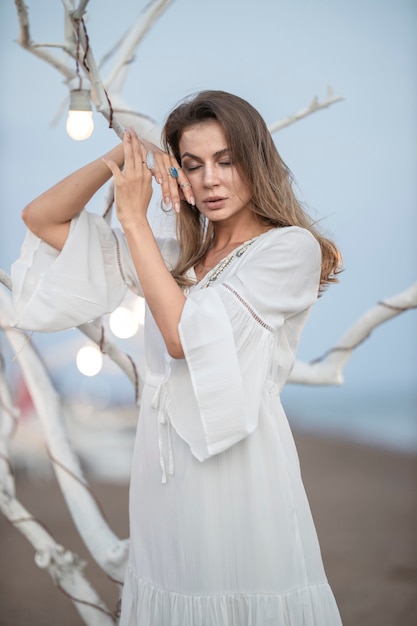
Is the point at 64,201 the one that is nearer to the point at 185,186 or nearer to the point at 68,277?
the point at 68,277

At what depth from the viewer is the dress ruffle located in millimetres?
1768

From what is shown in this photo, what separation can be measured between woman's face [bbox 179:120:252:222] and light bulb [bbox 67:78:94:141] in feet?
1.91

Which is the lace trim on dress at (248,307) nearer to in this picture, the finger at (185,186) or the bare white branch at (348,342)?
the finger at (185,186)

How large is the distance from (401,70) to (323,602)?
6.46 ft

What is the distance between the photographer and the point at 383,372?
11.4ft

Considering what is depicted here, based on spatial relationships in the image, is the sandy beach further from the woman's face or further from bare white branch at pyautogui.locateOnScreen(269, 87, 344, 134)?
the woman's face

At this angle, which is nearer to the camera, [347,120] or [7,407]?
[7,407]

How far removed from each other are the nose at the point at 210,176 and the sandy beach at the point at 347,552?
73.0 inches

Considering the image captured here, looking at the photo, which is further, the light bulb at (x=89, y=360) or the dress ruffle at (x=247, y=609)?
the light bulb at (x=89, y=360)

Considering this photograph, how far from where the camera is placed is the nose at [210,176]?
6.01 ft

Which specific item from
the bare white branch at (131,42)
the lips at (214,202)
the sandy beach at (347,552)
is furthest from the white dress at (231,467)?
the sandy beach at (347,552)

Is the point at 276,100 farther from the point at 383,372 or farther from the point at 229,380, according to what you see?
Answer: the point at 229,380

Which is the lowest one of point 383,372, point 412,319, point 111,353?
point 383,372

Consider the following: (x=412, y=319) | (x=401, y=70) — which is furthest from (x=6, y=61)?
(x=412, y=319)
